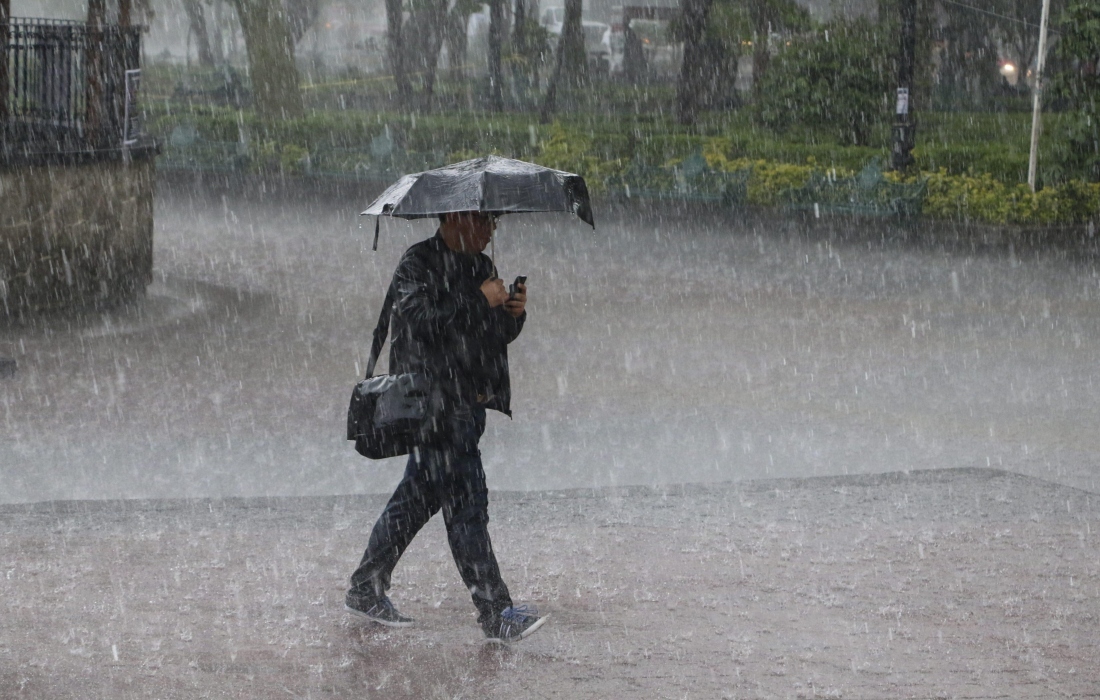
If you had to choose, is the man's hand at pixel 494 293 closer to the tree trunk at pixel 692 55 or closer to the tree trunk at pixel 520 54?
the tree trunk at pixel 692 55

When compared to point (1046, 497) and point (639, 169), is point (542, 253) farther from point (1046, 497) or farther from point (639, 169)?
point (1046, 497)

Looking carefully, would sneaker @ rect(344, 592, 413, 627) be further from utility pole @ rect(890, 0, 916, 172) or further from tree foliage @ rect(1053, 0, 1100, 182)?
utility pole @ rect(890, 0, 916, 172)

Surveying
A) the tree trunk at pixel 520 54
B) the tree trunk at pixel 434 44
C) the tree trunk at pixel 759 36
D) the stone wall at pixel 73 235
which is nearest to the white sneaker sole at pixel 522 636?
the stone wall at pixel 73 235

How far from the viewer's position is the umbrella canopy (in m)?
5.07

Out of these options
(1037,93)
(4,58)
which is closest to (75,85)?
(4,58)

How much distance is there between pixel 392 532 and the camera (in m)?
5.45

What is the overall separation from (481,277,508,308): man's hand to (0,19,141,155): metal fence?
9.05 meters

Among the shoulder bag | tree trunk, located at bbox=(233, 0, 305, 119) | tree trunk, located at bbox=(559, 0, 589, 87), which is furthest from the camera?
tree trunk, located at bbox=(559, 0, 589, 87)

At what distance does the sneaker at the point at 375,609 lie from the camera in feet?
17.9

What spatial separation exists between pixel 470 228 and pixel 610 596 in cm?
166

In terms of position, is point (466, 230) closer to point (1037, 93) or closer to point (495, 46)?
point (1037, 93)

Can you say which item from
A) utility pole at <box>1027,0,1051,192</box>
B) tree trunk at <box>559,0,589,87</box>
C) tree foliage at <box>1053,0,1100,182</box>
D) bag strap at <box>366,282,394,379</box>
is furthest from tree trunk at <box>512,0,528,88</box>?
bag strap at <box>366,282,394,379</box>

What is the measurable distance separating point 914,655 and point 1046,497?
2.50 m

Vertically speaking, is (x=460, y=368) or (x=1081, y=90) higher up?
(x=1081, y=90)
